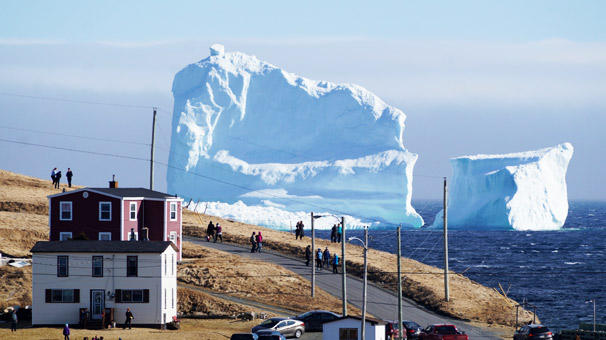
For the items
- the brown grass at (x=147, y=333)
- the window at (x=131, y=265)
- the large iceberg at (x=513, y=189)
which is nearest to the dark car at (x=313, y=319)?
the brown grass at (x=147, y=333)

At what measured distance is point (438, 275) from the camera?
7369 cm

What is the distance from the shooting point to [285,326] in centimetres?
4969

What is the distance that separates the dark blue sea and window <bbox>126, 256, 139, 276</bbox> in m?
14.9

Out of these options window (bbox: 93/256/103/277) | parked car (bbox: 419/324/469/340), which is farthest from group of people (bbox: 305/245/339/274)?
parked car (bbox: 419/324/469/340)

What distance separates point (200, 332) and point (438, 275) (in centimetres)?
2850

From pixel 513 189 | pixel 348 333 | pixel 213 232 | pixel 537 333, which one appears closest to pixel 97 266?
pixel 348 333

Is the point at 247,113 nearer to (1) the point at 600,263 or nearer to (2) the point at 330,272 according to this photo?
(1) the point at 600,263

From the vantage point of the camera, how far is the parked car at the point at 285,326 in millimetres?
49484

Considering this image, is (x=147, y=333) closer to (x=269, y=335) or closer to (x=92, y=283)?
(x=92, y=283)

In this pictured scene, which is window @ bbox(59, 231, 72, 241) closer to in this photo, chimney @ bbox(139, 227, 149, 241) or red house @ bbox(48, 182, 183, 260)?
red house @ bbox(48, 182, 183, 260)

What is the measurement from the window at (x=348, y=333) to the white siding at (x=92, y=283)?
12.6 metres

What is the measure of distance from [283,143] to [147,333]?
106m

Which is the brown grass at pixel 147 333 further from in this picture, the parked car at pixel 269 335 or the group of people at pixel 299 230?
the group of people at pixel 299 230

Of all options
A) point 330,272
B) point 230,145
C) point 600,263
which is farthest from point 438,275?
point 230,145
